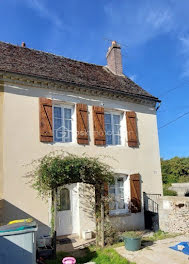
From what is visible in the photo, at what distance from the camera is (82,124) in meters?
9.26

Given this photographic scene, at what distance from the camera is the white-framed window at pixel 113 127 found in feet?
33.3

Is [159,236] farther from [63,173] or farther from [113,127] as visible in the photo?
[113,127]

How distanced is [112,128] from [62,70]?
3.50 meters

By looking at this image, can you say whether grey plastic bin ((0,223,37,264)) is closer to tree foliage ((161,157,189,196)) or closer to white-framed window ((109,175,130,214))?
white-framed window ((109,175,130,214))

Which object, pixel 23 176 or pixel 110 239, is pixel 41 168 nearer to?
pixel 23 176

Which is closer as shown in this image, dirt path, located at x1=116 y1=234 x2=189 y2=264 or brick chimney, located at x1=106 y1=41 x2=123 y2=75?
dirt path, located at x1=116 y1=234 x2=189 y2=264

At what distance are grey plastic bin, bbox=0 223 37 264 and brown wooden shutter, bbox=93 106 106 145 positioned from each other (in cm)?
504

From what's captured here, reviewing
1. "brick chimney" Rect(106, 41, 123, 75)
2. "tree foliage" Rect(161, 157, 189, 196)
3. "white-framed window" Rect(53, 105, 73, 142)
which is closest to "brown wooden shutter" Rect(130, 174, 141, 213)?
"white-framed window" Rect(53, 105, 73, 142)

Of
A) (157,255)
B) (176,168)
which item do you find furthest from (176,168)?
(157,255)

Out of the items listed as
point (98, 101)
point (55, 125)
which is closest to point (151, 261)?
point (55, 125)

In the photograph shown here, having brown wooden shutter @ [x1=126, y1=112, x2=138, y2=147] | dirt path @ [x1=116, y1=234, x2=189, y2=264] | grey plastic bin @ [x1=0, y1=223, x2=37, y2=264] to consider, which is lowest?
dirt path @ [x1=116, y1=234, x2=189, y2=264]

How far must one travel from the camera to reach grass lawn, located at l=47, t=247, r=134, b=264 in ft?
20.1

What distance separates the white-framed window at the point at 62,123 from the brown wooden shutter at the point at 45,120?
1.34ft

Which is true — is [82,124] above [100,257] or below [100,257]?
above
